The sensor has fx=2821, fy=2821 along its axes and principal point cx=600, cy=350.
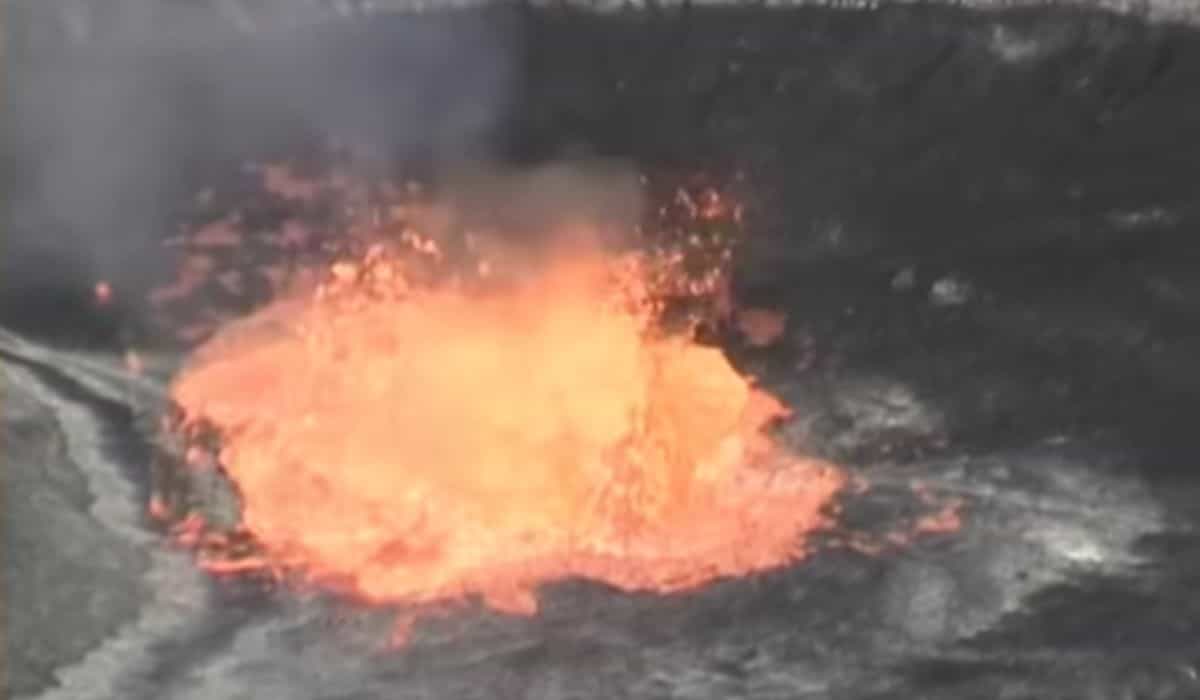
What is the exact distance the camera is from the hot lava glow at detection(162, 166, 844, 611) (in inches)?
74.0

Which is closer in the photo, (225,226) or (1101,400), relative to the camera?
(1101,400)

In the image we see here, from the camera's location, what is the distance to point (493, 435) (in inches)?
79.2

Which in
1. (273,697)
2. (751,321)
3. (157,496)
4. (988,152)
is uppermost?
(988,152)

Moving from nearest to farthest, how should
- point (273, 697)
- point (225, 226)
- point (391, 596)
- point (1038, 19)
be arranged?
point (273, 697), point (391, 596), point (225, 226), point (1038, 19)


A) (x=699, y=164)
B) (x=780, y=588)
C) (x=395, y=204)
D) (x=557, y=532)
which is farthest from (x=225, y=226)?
(x=780, y=588)

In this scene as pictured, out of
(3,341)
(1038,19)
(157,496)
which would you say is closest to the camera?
(157,496)

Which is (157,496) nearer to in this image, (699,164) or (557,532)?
(557,532)

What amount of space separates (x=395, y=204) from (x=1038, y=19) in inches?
23.8

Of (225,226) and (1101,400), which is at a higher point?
(225,226)

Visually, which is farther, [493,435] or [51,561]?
[493,435]

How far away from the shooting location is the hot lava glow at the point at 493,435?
1880 mm

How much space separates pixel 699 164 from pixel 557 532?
0.56 m

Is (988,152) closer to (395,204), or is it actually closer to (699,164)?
(699,164)

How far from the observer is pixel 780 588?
1836mm
